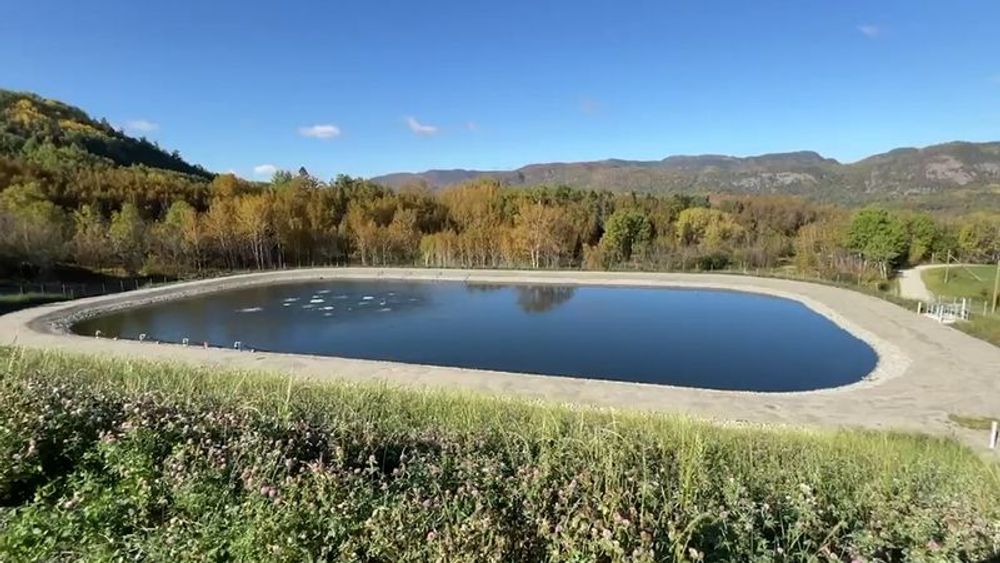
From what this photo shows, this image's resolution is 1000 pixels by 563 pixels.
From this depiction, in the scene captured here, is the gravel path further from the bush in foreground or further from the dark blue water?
the bush in foreground

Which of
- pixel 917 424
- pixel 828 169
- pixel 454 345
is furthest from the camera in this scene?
pixel 828 169

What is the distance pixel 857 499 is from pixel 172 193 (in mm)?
53072

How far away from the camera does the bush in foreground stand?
7.40 feet

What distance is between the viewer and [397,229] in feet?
146

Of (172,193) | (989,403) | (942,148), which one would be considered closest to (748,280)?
(989,403)

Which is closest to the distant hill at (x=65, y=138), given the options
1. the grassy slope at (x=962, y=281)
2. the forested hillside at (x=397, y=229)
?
the forested hillside at (x=397, y=229)

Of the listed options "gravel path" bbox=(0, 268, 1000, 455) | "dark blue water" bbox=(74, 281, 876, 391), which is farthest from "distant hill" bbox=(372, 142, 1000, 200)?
"gravel path" bbox=(0, 268, 1000, 455)

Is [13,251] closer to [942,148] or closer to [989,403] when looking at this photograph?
[989,403]

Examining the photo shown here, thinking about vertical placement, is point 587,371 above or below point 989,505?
below

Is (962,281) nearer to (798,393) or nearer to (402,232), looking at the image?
(798,393)

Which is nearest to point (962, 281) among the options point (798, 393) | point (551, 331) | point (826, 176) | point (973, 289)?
point (973, 289)

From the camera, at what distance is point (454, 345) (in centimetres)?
1725

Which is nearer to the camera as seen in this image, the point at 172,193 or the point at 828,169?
the point at 172,193

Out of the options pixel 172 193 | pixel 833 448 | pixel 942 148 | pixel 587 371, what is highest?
pixel 942 148
